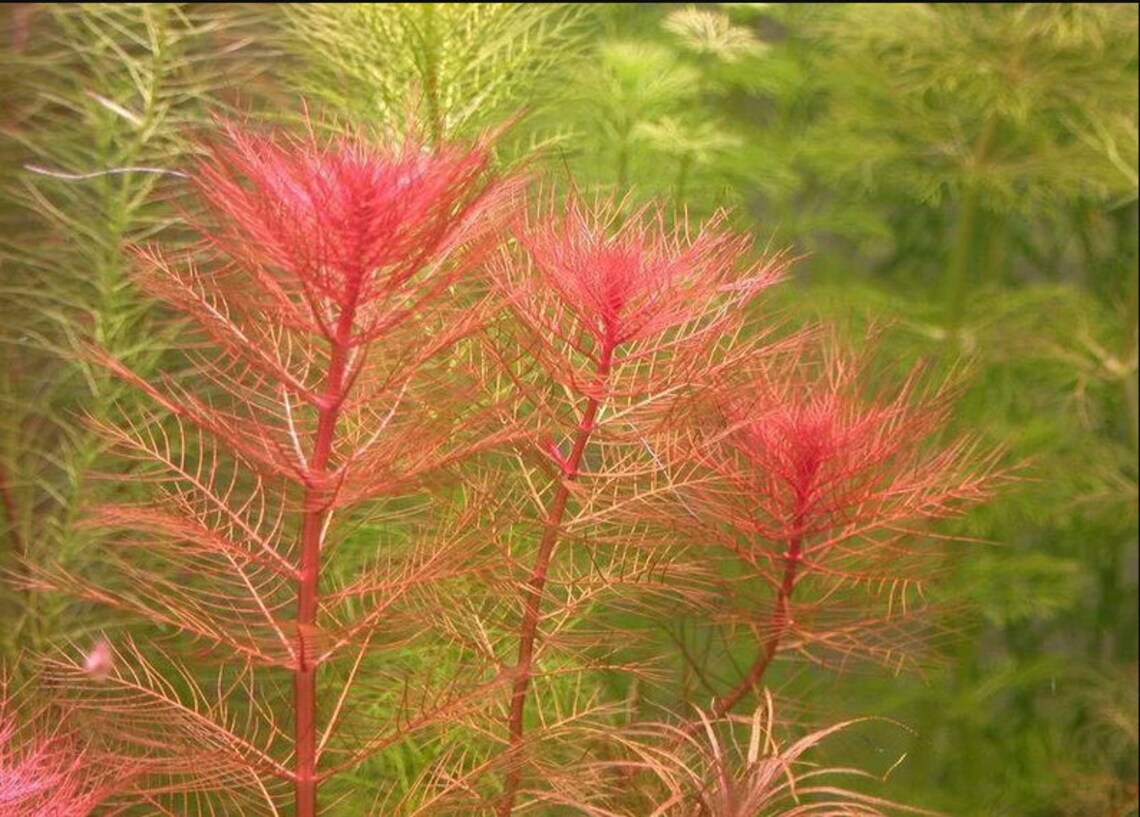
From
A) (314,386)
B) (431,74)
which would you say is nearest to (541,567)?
(314,386)

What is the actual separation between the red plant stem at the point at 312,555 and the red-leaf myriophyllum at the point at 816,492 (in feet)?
1.02

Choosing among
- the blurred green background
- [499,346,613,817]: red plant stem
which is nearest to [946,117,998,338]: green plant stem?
the blurred green background

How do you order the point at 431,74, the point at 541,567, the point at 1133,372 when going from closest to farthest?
1. the point at 541,567
2. the point at 431,74
3. the point at 1133,372

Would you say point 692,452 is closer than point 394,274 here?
No

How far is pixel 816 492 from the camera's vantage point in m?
1.25

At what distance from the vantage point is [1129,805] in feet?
5.00

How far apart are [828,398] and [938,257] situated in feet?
4.54

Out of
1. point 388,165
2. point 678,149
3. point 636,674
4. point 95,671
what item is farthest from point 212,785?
point 678,149

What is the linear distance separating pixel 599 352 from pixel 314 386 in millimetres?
237

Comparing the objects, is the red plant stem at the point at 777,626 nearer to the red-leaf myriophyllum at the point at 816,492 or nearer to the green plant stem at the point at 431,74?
the red-leaf myriophyllum at the point at 816,492

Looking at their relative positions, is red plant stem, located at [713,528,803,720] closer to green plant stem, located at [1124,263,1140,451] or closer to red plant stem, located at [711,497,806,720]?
red plant stem, located at [711,497,806,720]

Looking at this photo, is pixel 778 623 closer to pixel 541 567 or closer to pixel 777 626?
pixel 777 626

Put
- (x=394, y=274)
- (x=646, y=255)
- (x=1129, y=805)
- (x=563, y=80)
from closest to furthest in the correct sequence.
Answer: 1. (x=394, y=274)
2. (x=646, y=255)
3. (x=1129, y=805)
4. (x=563, y=80)

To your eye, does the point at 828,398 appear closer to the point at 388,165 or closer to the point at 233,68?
the point at 388,165
